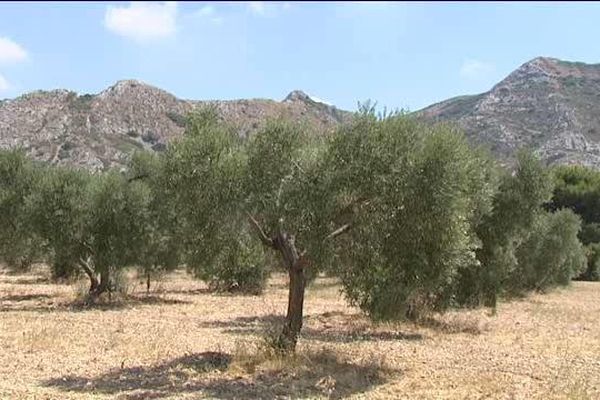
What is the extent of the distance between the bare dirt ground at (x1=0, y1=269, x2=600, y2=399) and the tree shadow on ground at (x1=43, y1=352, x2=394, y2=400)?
0.08 feet

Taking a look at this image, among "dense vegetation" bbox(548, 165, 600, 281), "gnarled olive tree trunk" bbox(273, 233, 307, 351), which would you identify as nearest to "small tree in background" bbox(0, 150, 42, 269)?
"gnarled olive tree trunk" bbox(273, 233, 307, 351)

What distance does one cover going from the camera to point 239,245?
52.9 feet

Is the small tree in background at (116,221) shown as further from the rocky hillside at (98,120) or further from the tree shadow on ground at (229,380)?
the rocky hillside at (98,120)

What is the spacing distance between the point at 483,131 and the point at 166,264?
7807 cm

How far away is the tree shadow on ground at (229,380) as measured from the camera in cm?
1301

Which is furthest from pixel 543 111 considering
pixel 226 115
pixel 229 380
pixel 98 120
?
pixel 229 380

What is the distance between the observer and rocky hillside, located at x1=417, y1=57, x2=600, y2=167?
9519 centimetres

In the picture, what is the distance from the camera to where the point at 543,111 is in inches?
4304

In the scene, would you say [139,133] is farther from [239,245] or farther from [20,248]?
[239,245]

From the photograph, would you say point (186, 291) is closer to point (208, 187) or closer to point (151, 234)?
point (151, 234)

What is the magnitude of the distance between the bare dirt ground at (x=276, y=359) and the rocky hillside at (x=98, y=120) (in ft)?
210

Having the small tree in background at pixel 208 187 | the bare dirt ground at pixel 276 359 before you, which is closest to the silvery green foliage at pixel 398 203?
the bare dirt ground at pixel 276 359

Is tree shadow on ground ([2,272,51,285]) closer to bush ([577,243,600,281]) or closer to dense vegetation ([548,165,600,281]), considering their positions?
dense vegetation ([548,165,600,281])

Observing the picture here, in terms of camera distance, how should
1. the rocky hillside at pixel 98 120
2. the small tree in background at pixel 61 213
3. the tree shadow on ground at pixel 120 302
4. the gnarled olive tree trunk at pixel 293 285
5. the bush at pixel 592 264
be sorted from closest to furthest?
the gnarled olive tree trunk at pixel 293 285
the tree shadow on ground at pixel 120 302
the small tree in background at pixel 61 213
the bush at pixel 592 264
the rocky hillside at pixel 98 120
